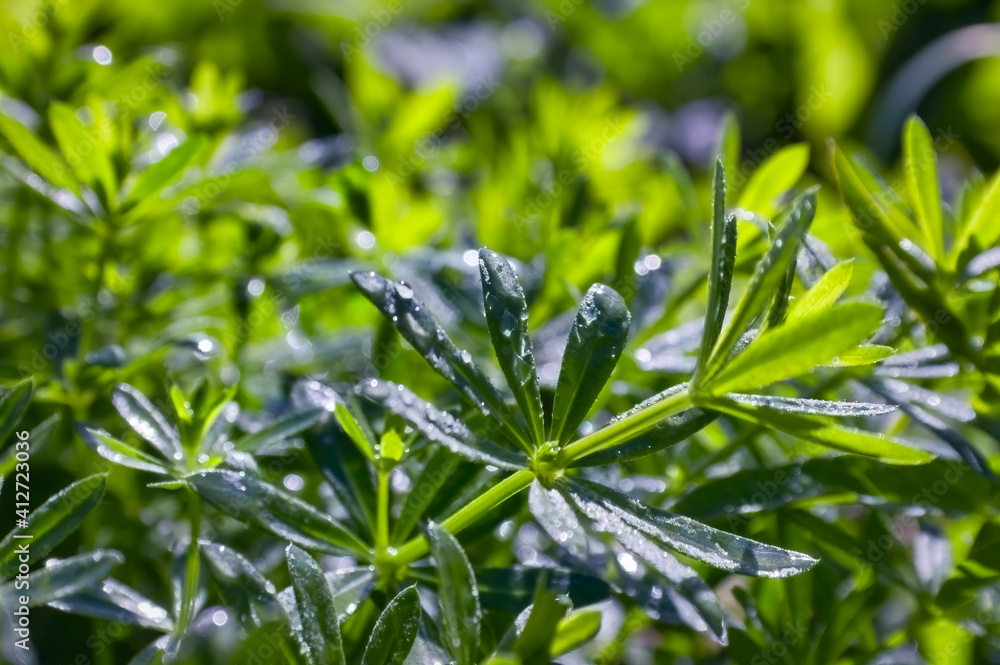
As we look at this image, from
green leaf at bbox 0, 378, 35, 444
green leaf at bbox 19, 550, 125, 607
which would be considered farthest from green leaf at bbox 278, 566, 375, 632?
green leaf at bbox 0, 378, 35, 444

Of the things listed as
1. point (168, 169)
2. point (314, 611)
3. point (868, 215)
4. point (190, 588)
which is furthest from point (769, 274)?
point (168, 169)

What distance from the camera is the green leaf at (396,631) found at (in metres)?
0.54

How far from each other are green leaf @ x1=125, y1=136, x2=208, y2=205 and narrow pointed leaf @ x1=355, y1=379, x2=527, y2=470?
1.24 ft

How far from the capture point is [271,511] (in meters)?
0.59

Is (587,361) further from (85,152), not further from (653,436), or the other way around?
(85,152)

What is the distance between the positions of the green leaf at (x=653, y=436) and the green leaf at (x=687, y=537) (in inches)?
0.7

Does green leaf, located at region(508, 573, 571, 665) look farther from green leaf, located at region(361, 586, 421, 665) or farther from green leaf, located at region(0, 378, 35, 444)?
green leaf, located at region(0, 378, 35, 444)

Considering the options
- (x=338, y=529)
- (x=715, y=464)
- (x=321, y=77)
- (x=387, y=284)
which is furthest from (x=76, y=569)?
(x=321, y=77)

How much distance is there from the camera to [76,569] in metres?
0.57

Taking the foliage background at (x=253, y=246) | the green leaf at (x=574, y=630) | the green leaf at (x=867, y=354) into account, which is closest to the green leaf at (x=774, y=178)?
the foliage background at (x=253, y=246)

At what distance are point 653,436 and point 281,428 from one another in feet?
0.95

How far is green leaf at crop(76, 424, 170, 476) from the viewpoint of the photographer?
2.03ft

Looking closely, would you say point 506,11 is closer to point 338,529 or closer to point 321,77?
point 321,77

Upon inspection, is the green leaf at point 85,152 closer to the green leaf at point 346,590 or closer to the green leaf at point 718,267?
the green leaf at point 346,590
